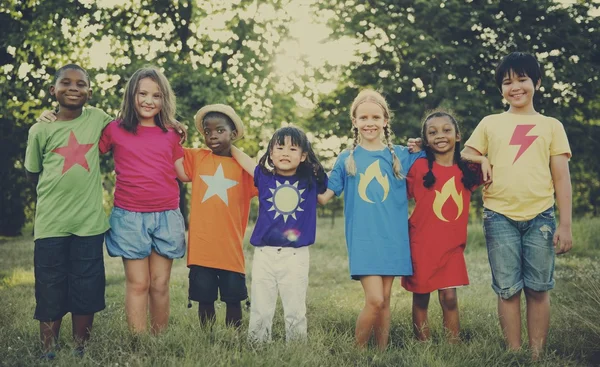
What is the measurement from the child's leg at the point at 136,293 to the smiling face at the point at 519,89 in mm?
2767

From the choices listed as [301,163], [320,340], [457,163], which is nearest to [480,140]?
[457,163]

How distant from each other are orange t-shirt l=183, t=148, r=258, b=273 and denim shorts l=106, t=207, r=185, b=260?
0.14m

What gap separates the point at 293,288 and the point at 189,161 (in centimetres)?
121

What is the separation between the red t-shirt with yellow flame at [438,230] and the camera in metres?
3.94

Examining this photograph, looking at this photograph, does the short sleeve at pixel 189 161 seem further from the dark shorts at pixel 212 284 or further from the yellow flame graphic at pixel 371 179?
the yellow flame graphic at pixel 371 179

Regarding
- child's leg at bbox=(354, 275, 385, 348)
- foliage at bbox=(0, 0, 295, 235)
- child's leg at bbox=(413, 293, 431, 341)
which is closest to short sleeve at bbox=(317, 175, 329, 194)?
child's leg at bbox=(354, 275, 385, 348)

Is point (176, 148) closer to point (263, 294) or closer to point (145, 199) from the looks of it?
point (145, 199)

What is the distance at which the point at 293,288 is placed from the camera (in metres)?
3.82

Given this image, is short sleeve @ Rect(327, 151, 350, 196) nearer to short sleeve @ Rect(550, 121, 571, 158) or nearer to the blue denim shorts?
the blue denim shorts

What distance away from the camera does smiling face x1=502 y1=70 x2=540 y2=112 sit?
155 inches

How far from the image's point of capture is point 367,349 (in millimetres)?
3805

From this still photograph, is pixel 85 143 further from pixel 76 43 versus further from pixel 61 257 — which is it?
pixel 76 43

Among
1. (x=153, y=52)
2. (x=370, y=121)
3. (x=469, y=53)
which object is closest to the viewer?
(x=370, y=121)

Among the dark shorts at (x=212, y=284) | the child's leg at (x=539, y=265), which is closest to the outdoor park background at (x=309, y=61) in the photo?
the dark shorts at (x=212, y=284)
